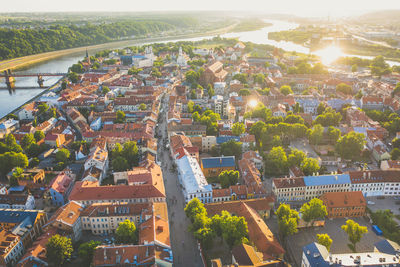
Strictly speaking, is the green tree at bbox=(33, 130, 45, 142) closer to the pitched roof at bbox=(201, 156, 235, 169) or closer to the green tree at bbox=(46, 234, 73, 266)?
the pitched roof at bbox=(201, 156, 235, 169)

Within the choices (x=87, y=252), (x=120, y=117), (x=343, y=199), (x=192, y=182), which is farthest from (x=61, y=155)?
(x=343, y=199)

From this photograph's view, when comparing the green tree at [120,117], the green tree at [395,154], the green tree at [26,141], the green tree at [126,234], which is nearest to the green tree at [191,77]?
the green tree at [120,117]

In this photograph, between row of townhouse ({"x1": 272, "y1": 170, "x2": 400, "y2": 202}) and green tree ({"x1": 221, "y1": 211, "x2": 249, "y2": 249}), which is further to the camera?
row of townhouse ({"x1": 272, "y1": 170, "x2": 400, "y2": 202})

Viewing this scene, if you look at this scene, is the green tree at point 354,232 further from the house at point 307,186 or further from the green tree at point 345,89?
the green tree at point 345,89

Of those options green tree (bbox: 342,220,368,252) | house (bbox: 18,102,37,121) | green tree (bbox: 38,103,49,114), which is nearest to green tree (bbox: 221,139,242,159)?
green tree (bbox: 342,220,368,252)

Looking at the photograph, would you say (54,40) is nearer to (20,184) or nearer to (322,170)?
(20,184)

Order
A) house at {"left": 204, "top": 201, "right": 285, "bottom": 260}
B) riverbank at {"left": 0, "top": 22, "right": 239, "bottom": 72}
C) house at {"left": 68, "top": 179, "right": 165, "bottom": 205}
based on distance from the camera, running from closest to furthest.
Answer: house at {"left": 204, "top": 201, "right": 285, "bottom": 260} → house at {"left": 68, "top": 179, "right": 165, "bottom": 205} → riverbank at {"left": 0, "top": 22, "right": 239, "bottom": 72}

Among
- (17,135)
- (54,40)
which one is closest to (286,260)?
(17,135)
